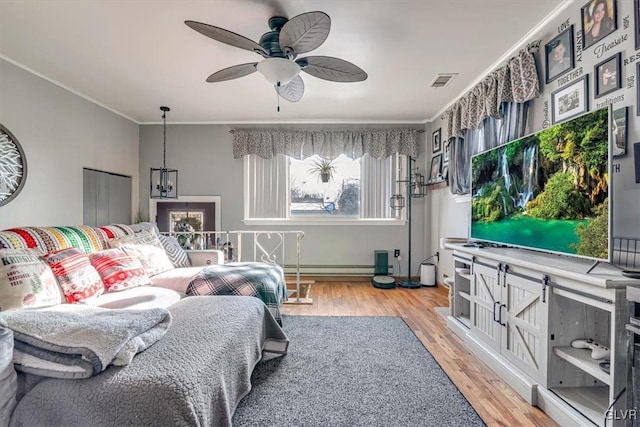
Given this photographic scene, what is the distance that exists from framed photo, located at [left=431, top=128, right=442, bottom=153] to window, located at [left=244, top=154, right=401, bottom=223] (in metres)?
0.62

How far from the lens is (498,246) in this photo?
8.43 feet

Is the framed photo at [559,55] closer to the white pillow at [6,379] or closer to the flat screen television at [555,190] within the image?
the flat screen television at [555,190]

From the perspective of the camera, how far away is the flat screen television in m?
1.51

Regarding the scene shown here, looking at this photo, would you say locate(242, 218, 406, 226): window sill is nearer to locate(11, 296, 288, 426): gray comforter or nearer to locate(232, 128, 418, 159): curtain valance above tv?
locate(232, 128, 418, 159): curtain valance above tv

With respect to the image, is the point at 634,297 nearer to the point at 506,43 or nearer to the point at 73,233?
the point at 506,43

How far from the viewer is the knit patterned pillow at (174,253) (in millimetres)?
2941

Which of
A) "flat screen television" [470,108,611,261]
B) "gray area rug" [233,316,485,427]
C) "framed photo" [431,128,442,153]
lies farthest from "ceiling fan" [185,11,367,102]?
"framed photo" [431,128,442,153]

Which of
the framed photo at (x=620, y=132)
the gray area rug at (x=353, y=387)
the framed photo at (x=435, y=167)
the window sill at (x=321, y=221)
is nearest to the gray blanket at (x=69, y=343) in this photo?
the gray area rug at (x=353, y=387)

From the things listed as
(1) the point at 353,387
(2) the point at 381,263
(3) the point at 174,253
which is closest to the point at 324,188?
(2) the point at 381,263

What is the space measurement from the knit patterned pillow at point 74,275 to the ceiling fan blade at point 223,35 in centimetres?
165

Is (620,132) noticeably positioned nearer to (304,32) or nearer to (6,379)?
(304,32)

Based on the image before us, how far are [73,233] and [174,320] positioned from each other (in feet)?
5.06

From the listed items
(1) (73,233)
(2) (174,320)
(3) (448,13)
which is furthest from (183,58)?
(2) (174,320)

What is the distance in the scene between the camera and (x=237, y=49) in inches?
104
